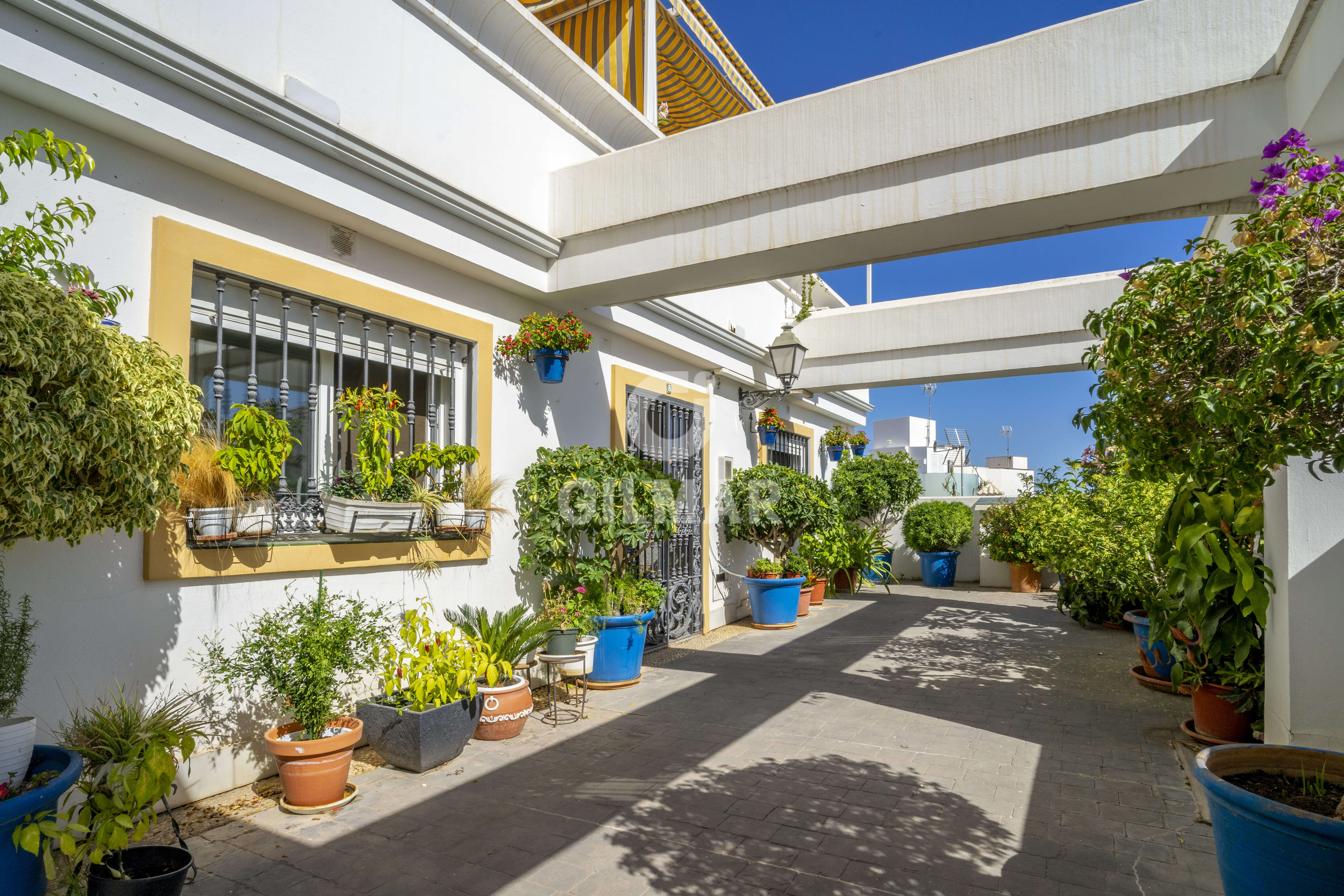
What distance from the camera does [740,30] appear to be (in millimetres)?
10242

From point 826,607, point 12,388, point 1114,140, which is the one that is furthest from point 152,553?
point 826,607

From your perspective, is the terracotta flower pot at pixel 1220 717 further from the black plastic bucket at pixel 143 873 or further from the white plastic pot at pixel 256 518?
the white plastic pot at pixel 256 518

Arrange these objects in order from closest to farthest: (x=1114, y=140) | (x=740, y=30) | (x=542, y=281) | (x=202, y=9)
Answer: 1. (x=202, y=9)
2. (x=1114, y=140)
3. (x=542, y=281)
4. (x=740, y=30)

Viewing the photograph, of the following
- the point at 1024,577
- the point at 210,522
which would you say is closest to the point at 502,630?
the point at 210,522

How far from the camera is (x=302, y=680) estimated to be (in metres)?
3.48

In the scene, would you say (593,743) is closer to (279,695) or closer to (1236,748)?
(279,695)

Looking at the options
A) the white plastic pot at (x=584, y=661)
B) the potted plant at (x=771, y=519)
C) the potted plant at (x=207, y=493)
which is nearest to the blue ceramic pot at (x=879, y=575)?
the potted plant at (x=771, y=519)

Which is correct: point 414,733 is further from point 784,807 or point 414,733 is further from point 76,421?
point 76,421

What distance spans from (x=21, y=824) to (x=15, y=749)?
9.8 inches

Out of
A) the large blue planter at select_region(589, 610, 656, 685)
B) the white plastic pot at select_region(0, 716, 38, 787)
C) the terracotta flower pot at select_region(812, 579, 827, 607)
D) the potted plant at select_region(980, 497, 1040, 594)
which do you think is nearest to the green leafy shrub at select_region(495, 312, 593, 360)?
the large blue planter at select_region(589, 610, 656, 685)

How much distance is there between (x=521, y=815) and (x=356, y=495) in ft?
6.45

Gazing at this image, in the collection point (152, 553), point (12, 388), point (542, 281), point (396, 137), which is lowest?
point (152, 553)

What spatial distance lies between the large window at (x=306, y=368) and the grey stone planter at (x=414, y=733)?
1.07 metres

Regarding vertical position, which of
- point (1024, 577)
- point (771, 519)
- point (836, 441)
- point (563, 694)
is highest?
point (836, 441)
